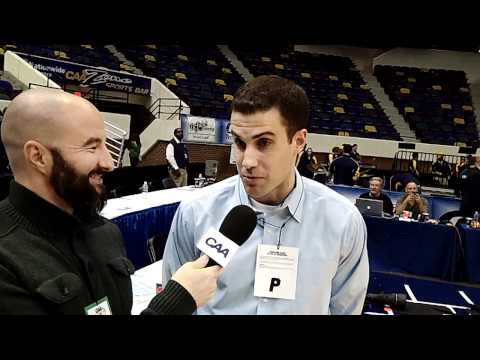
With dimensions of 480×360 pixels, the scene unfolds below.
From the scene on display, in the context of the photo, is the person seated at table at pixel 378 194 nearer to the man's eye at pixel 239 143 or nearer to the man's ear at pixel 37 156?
the man's eye at pixel 239 143

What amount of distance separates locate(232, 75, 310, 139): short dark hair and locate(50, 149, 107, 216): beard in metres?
0.49

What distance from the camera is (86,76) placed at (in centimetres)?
1217

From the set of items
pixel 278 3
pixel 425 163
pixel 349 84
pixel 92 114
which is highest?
pixel 349 84

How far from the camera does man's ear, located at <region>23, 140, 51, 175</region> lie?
1.06 meters

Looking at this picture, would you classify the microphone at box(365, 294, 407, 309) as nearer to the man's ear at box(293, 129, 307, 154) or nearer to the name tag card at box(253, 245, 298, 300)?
the name tag card at box(253, 245, 298, 300)

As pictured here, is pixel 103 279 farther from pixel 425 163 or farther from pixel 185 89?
pixel 425 163

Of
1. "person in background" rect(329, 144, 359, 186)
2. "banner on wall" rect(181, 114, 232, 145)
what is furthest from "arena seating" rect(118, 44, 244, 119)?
"person in background" rect(329, 144, 359, 186)

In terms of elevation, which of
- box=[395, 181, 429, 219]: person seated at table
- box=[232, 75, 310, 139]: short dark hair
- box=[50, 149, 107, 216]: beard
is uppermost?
box=[232, 75, 310, 139]: short dark hair

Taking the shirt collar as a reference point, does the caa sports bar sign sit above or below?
above

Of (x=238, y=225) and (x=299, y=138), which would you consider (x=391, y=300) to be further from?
(x=238, y=225)

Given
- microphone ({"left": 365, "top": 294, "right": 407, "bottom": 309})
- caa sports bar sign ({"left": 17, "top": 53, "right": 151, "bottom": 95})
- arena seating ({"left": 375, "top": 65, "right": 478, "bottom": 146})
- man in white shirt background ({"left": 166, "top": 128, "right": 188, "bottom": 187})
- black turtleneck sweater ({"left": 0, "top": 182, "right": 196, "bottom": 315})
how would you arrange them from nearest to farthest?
1. black turtleneck sweater ({"left": 0, "top": 182, "right": 196, "bottom": 315})
2. microphone ({"left": 365, "top": 294, "right": 407, "bottom": 309})
3. man in white shirt background ({"left": 166, "top": 128, "right": 188, "bottom": 187})
4. caa sports bar sign ({"left": 17, "top": 53, "right": 151, "bottom": 95})
5. arena seating ({"left": 375, "top": 65, "right": 478, "bottom": 146})
